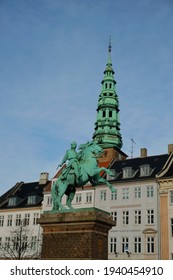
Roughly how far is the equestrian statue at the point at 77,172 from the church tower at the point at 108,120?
41.5 m

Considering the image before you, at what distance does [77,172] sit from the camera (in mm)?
20688

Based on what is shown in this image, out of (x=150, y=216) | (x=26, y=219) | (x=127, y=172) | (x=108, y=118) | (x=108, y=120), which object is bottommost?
(x=26, y=219)

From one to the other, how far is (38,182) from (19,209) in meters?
8.01

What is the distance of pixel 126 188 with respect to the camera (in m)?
52.1

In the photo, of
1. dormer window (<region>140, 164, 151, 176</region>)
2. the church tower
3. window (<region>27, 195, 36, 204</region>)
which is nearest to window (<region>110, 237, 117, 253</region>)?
dormer window (<region>140, 164, 151, 176</region>)

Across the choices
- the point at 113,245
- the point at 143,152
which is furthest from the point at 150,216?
the point at 143,152

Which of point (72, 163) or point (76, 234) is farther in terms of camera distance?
point (72, 163)

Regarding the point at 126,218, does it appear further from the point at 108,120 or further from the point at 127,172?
the point at 108,120

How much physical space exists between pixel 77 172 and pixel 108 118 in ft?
151

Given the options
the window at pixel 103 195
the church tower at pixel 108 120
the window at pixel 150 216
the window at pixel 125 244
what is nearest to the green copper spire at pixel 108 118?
the church tower at pixel 108 120

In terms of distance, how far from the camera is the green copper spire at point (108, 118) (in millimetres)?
64875

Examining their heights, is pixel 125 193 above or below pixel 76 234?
above

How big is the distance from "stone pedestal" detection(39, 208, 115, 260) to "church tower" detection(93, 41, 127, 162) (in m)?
42.8
